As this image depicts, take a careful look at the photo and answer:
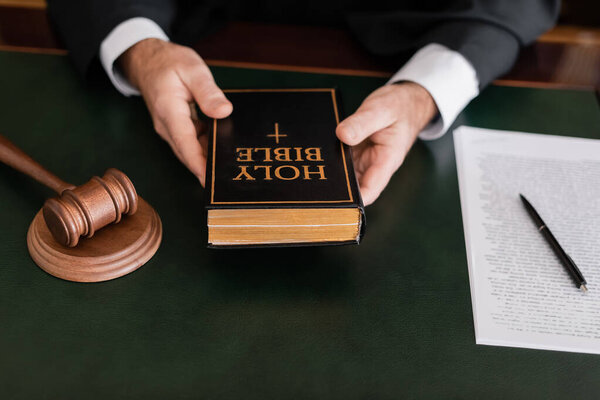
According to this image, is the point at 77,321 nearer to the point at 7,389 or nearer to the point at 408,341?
the point at 7,389

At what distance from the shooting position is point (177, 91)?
41.2 inches

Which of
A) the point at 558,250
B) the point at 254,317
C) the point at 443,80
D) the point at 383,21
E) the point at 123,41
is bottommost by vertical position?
the point at 254,317

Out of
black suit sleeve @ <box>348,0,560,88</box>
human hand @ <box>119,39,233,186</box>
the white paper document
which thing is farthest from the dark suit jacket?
the white paper document

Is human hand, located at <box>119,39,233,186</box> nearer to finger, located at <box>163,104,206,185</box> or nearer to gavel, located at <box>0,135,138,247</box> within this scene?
finger, located at <box>163,104,206,185</box>

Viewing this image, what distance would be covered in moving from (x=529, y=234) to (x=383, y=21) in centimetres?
72

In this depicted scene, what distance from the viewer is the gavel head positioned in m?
0.77

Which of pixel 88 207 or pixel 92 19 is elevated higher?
pixel 92 19

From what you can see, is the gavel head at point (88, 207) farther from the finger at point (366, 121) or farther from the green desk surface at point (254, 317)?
the finger at point (366, 121)

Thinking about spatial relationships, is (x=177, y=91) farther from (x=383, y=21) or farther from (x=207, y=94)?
(x=383, y=21)

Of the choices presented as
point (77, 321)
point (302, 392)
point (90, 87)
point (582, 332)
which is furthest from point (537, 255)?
point (90, 87)

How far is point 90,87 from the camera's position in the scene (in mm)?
1233

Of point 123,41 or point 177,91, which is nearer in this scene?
point 177,91

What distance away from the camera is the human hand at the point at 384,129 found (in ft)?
3.13

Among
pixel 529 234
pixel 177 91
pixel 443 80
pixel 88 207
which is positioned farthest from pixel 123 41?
pixel 529 234
